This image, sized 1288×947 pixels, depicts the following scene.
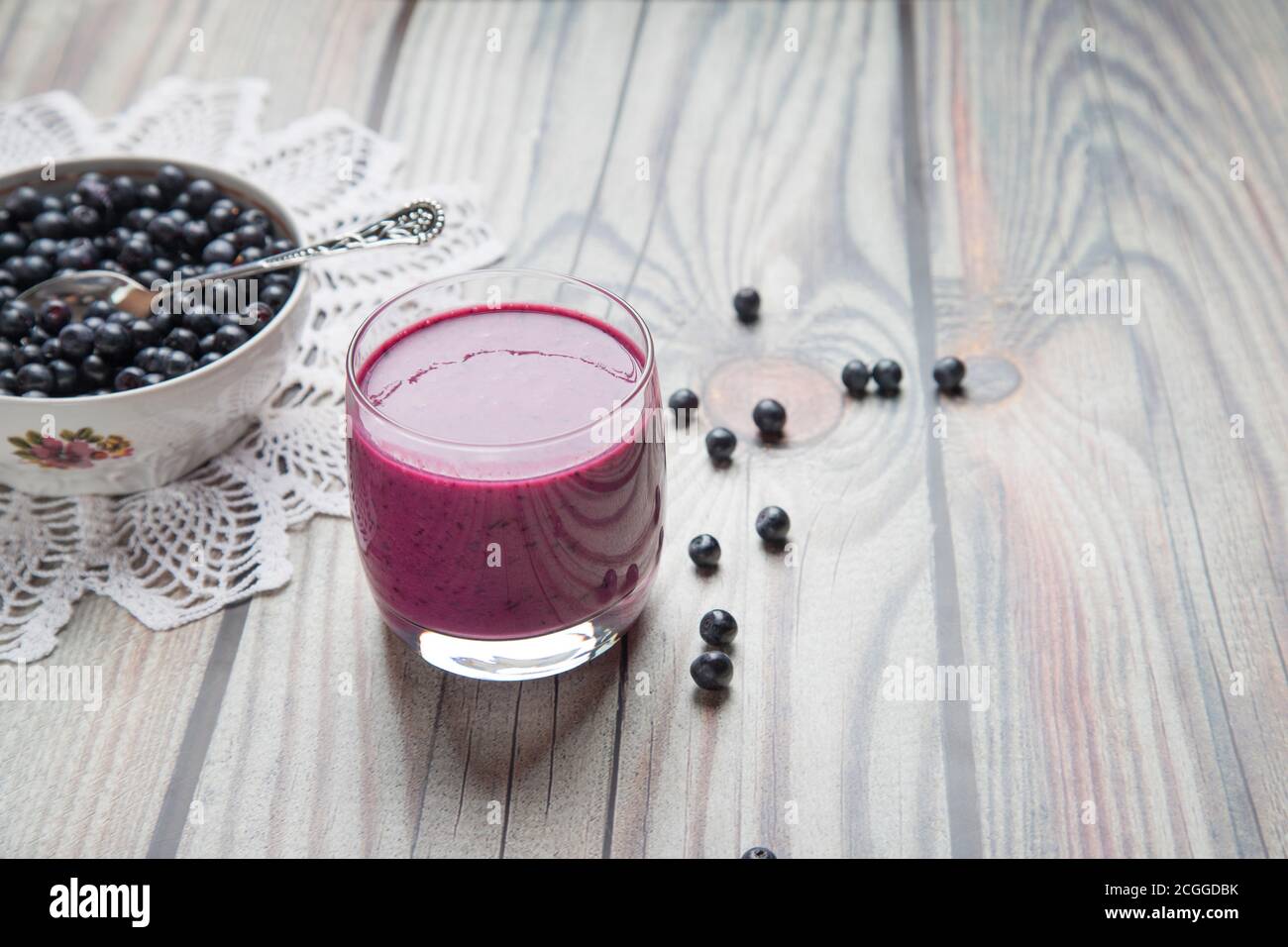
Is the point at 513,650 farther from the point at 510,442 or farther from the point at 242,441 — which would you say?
the point at 242,441

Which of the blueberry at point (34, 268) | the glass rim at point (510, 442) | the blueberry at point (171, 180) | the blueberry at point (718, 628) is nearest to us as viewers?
the glass rim at point (510, 442)

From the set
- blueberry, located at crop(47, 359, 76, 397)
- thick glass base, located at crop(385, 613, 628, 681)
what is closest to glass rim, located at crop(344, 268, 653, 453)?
thick glass base, located at crop(385, 613, 628, 681)

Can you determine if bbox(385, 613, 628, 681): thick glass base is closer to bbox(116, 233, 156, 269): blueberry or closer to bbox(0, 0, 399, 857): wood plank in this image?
bbox(0, 0, 399, 857): wood plank

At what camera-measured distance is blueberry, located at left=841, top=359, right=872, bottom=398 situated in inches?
58.5

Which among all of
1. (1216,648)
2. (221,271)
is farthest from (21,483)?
(1216,648)

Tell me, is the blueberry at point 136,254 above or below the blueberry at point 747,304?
below

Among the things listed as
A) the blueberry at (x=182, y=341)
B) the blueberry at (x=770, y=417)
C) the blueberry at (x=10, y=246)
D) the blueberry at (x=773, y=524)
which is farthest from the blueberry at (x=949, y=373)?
the blueberry at (x=10, y=246)

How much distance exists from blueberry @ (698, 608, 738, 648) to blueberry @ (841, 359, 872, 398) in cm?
40

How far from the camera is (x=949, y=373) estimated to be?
1.47 metres

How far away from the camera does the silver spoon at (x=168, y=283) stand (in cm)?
140

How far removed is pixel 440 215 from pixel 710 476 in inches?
16.8

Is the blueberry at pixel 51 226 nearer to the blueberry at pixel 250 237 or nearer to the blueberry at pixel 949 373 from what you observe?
the blueberry at pixel 250 237

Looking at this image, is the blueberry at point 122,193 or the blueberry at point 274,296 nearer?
the blueberry at point 274,296

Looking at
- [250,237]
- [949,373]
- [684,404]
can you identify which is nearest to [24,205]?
[250,237]
